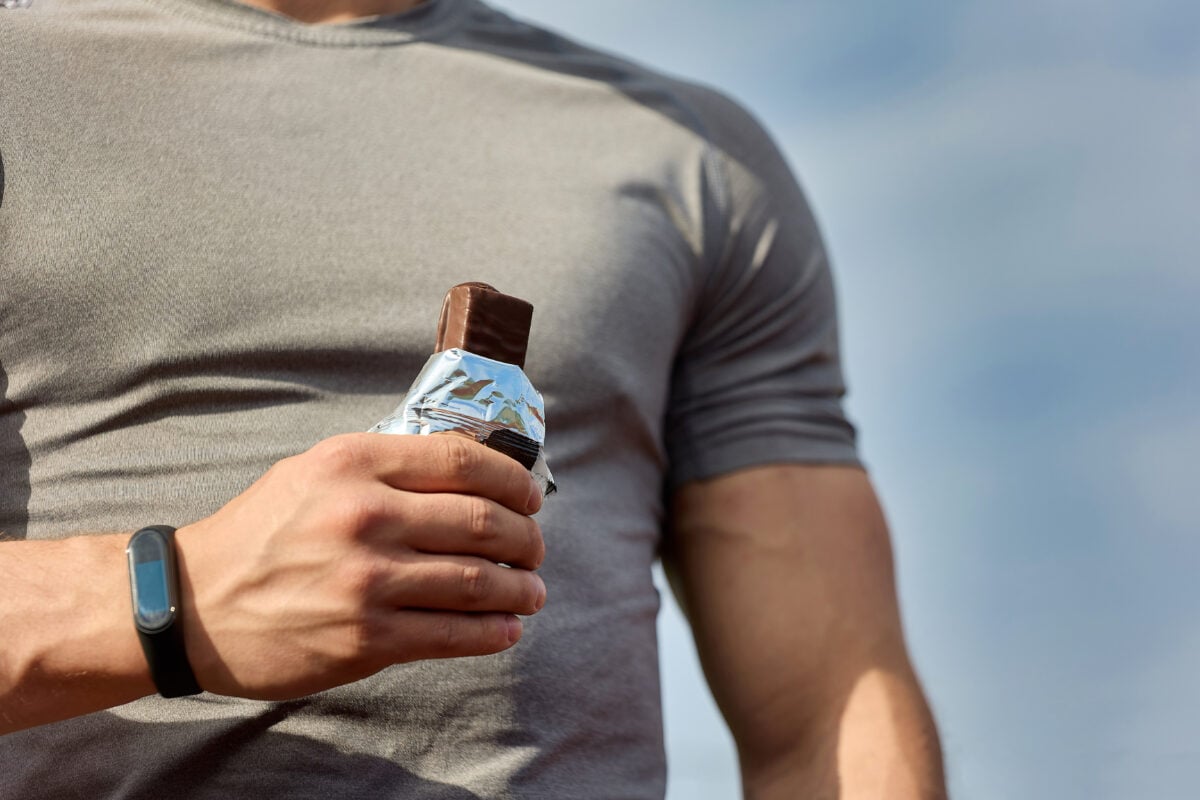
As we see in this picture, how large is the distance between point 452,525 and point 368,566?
0.06 metres

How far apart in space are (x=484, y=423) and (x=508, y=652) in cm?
46

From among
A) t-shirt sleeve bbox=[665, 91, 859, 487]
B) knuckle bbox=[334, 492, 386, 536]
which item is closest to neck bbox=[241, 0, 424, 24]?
t-shirt sleeve bbox=[665, 91, 859, 487]

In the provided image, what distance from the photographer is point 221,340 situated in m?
1.27

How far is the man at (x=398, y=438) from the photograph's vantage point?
0.91 meters

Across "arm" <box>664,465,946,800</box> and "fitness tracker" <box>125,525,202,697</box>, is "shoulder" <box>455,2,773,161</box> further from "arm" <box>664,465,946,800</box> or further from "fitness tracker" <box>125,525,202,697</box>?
"fitness tracker" <box>125,525,202,697</box>

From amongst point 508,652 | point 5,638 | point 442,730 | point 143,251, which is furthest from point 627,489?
point 5,638

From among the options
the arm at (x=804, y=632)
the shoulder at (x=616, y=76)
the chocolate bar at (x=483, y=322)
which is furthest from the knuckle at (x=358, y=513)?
the shoulder at (x=616, y=76)

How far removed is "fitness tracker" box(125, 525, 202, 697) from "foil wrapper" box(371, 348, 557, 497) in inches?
8.0

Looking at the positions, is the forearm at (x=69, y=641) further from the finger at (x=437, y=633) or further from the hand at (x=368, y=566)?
→ the finger at (x=437, y=633)

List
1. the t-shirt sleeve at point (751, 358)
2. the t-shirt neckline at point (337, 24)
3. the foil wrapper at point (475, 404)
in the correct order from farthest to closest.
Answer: the t-shirt sleeve at point (751, 358)
the t-shirt neckline at point (337, 24)
the foil wrapper at point (475, 404)

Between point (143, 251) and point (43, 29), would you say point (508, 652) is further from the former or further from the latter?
point (43, 29)

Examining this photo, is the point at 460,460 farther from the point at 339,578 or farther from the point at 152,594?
the point at 152,594

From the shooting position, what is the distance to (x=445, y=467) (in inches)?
34.0

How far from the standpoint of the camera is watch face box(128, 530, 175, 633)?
0.92m
